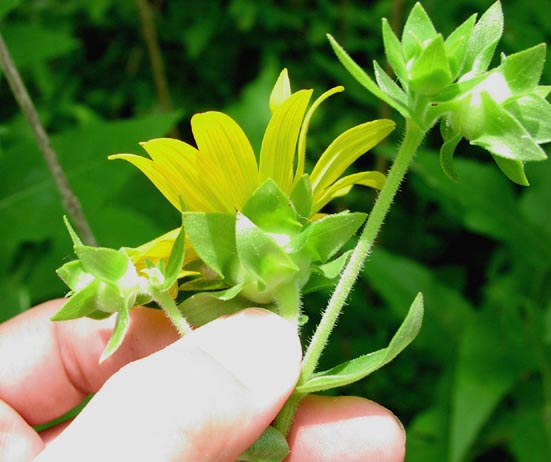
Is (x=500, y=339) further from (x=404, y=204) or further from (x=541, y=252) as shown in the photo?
(x=404, y=204)

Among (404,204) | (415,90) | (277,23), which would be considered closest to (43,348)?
(415,90)

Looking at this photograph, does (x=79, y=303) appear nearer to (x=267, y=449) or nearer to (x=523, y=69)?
(x=267, y=449)

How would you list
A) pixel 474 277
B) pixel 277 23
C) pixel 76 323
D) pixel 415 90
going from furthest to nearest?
pixel 277 23 → pixel 474 277 → pixel 76 323 → pixel 415 90

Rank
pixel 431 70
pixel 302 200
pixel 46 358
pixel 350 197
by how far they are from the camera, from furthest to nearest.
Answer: pixel 350 197 → pixel 46 358 → pixel 302 200 → pixel 431 70

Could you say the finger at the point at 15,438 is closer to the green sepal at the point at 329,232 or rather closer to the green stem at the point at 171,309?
the green stem at the point at 171,309

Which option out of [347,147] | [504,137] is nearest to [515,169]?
[504,137]

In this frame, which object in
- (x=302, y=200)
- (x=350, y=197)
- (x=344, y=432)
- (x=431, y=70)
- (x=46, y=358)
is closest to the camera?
(x=431, y=70)
